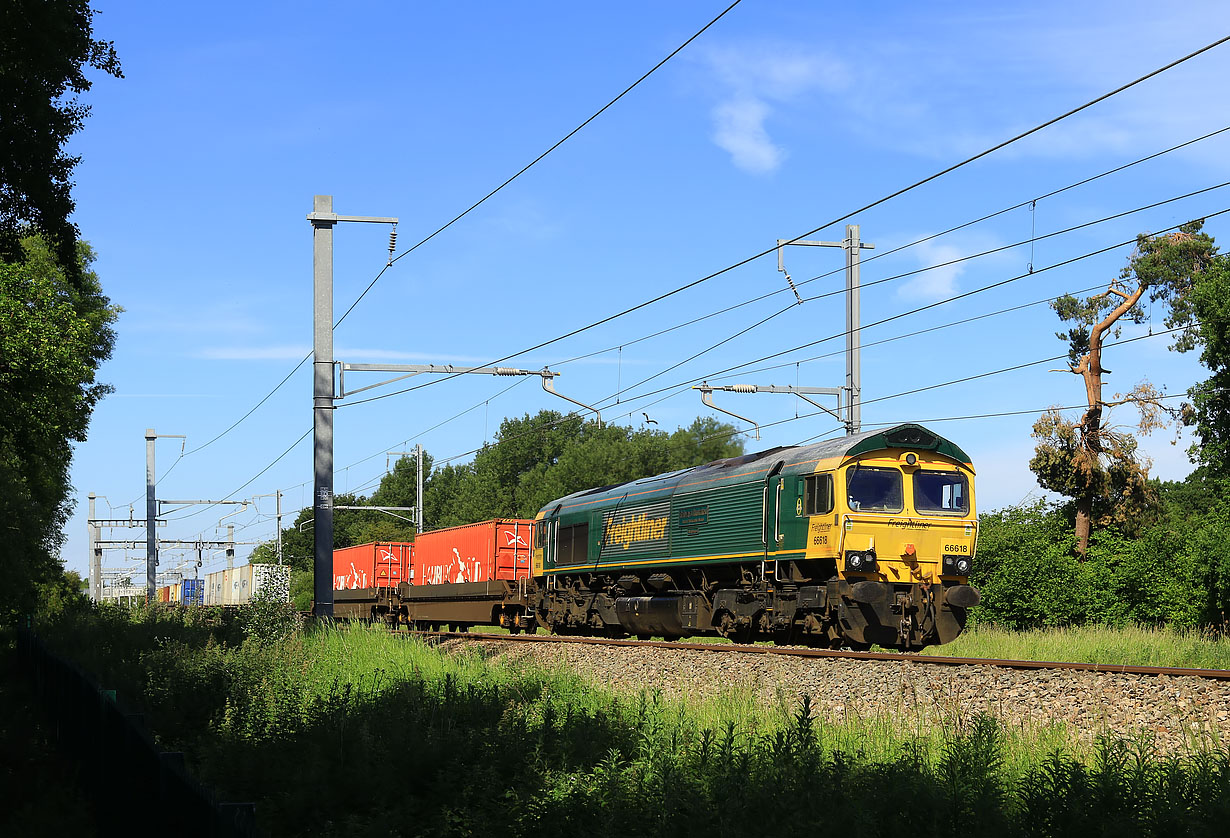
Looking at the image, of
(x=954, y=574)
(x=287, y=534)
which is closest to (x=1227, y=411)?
(x=954, y=574)

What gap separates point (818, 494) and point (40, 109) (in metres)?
13.7

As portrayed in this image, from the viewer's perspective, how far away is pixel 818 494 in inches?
849

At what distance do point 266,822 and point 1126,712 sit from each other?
8938 mm

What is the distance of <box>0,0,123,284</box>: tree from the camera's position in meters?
16.4

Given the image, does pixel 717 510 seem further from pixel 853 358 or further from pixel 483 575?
pixel 483 575

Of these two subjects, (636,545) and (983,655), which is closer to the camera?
(983,655)

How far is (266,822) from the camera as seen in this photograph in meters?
8.89

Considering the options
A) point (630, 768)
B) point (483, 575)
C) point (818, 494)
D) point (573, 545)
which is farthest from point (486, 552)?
point (630, 768)

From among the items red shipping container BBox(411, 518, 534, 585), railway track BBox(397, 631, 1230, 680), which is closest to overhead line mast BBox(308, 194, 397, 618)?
railway track BBox(397, 631, 1230, 680)

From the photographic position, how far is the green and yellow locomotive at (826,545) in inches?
830

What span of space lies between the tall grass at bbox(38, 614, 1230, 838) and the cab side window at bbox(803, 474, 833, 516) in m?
5.90

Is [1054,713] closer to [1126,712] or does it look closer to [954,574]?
[1126,712]

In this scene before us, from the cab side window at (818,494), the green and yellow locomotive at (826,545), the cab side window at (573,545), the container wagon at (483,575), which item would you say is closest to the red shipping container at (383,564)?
the container wagon at (483,575)

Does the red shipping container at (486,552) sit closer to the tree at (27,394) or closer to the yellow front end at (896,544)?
the tree at (27,394)
